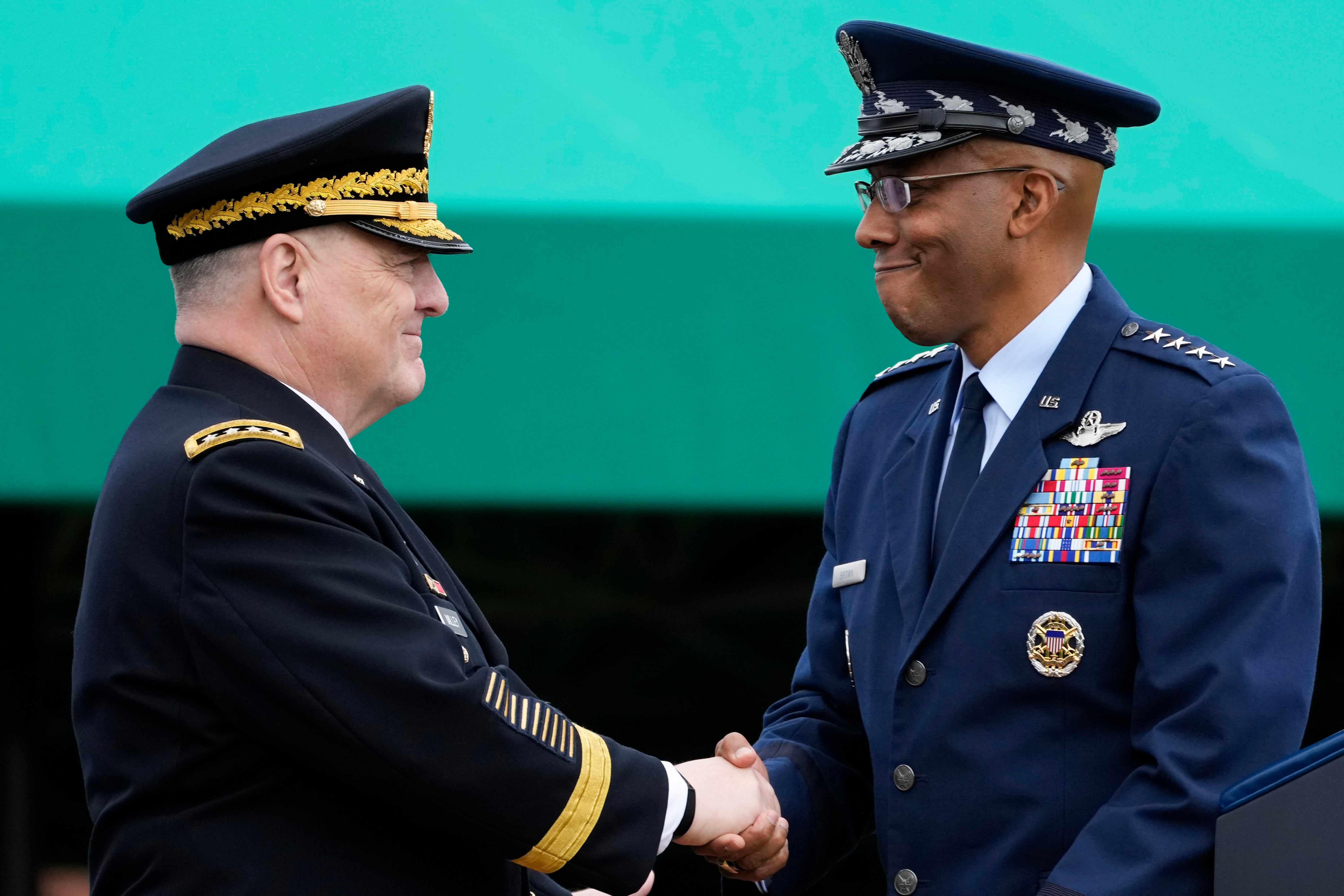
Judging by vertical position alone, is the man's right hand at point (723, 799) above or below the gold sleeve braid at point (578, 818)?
below

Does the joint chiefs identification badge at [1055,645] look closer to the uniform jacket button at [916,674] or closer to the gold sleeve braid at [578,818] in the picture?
the uniform jacket button at [916,674]

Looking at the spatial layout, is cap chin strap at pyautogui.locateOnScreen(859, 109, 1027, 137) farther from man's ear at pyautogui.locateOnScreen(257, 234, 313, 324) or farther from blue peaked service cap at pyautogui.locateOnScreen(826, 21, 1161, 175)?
man's ear at pyautogui.locateOnScreen(257, 234, 313, 324)

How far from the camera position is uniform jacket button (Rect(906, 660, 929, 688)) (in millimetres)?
1868

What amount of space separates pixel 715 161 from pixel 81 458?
1.25 m

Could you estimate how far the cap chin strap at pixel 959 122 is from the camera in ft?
6.26

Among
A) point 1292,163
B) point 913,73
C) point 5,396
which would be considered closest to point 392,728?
point 913,73

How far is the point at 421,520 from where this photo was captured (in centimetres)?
526

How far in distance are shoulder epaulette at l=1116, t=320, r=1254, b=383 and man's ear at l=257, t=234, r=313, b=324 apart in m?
1.05

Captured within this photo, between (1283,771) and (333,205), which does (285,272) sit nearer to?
(333,205)

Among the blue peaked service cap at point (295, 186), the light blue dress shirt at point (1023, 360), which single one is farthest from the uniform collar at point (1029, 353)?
the blue peaked service cap at point (295, 186)

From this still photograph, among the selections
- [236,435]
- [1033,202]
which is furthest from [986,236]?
[236,435]

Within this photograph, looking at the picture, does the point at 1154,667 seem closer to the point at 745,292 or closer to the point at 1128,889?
the point at 1128,889

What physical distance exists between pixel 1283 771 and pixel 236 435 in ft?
3.73

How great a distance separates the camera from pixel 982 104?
193 cm
